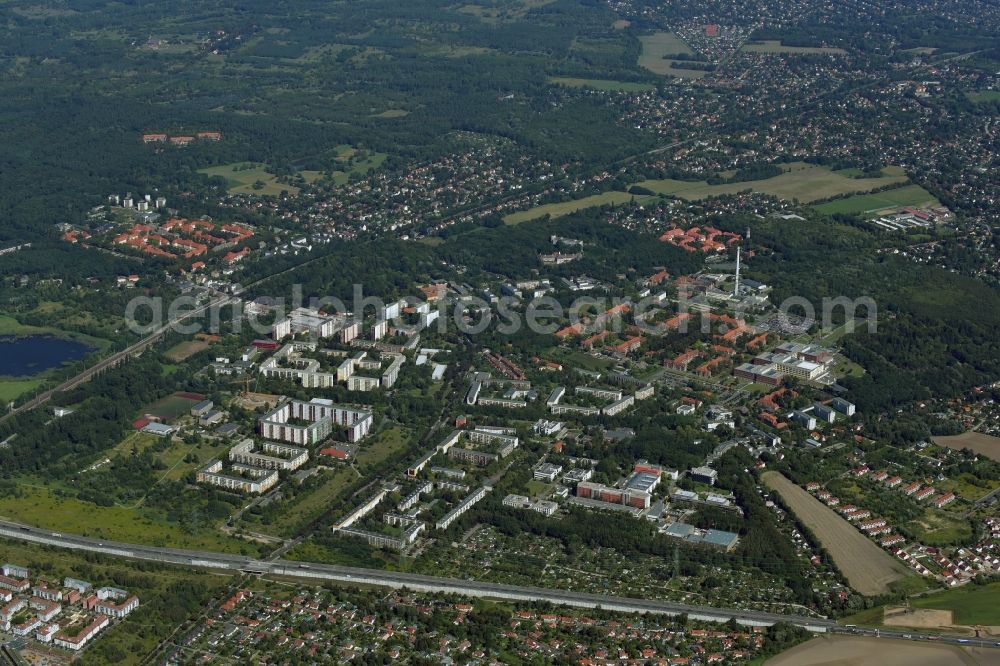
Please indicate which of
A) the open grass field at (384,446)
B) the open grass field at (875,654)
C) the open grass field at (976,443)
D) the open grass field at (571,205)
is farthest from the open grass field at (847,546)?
the open grass field at (571,205)

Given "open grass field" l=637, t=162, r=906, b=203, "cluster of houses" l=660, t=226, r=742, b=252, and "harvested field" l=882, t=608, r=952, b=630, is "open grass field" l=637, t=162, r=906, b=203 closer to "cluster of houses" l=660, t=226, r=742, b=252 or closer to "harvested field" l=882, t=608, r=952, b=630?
"cluster of houses" l=660, t=226, r=742, b=252

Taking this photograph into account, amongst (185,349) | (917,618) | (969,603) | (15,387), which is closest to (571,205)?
(185,349)

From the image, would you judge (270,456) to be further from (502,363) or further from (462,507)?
(502,363)

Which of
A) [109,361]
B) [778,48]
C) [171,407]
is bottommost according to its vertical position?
[109,361]

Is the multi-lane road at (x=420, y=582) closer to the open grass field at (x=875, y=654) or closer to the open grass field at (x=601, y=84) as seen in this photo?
the open grass field at (x=875, y=654)

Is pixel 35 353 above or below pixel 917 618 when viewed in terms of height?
below

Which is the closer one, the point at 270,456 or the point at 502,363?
the point at 270,456
